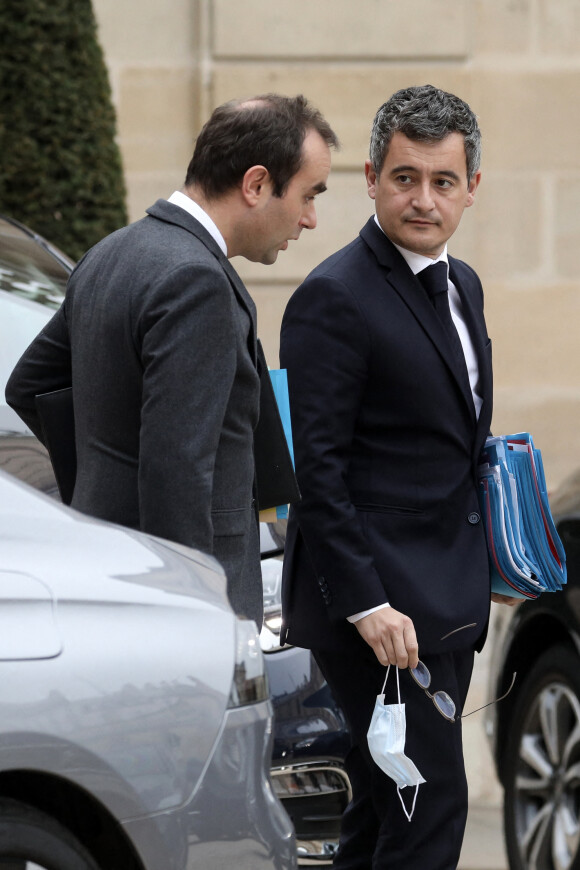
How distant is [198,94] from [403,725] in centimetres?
590

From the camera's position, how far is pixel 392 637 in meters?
2.87

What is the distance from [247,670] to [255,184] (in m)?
0.93

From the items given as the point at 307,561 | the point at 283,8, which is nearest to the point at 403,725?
the point at 307,561

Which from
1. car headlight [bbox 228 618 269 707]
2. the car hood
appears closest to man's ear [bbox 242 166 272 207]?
the car hood

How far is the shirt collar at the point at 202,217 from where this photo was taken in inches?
108

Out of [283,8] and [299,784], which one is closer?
[299,784]

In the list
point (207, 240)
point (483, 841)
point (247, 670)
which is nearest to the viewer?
point (247, 670)

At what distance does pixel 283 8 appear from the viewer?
7.96 meters

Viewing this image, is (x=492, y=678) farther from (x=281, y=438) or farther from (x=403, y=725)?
(x=281, y=438)

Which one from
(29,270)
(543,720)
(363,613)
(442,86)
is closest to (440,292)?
(363,613)

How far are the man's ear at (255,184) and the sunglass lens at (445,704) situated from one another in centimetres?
108

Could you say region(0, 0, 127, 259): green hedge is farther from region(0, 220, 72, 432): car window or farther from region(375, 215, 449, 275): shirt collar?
region(375, 215, 449, 275): shirt collar

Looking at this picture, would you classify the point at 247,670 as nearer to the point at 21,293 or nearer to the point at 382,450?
the point at 382,450

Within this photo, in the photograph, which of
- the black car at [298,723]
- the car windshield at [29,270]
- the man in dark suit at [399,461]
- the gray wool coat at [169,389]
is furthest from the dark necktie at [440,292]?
the car windshield at [29,270]
